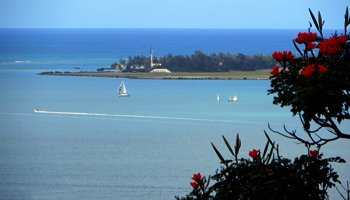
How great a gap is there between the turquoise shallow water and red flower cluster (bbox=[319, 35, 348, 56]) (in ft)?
50.7

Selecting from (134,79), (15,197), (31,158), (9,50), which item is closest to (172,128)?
(31,158)

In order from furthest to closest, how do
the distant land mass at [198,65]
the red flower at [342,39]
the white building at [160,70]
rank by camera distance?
1. the white building at [160,70]
2. the distant land mass at [198,65]
3. the red flower at [342,39]

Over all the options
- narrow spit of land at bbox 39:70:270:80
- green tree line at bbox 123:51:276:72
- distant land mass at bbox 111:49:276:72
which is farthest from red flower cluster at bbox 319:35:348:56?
green tree line at bbox 123:51:276:72

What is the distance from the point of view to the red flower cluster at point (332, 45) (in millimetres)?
4551

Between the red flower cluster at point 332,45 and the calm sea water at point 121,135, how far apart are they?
15727 millimetres

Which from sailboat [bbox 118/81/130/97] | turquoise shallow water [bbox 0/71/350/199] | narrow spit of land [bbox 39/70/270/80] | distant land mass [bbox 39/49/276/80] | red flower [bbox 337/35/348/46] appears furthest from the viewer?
distant land mass [bbox 39/49/276/80]

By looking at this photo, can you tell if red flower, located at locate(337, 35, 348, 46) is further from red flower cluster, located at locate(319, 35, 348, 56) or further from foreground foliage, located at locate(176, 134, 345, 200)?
foreground foliage, located at locate(176, 134, 345, 200)

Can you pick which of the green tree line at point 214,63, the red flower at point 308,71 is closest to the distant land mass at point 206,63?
the green tree line at point 214,63

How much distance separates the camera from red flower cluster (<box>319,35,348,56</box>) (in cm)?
455

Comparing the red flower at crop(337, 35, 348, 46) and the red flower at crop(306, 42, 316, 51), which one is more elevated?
the red flower at crop(337, 35, 348, 46)

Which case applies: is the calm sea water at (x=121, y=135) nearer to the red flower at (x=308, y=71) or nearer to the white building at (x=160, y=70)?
the red flower at (x=308, y=71)

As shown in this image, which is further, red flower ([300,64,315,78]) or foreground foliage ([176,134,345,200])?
foreground foliage ([176,134,345,200])

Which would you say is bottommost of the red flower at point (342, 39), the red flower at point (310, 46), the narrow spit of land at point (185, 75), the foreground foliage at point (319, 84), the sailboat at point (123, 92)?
the narrow spit of land at point (185, 75)

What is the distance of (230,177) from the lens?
480 centimetres
